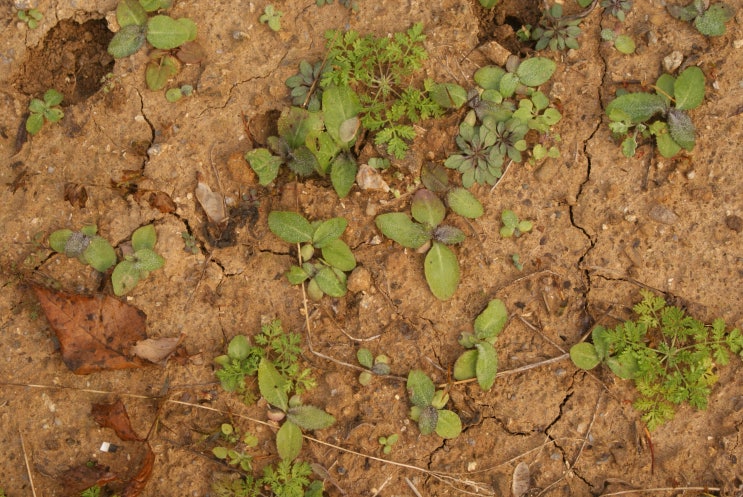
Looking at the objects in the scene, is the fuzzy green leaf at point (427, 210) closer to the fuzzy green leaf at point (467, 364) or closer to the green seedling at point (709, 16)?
the fuzzy green leaf at point (467, 364)

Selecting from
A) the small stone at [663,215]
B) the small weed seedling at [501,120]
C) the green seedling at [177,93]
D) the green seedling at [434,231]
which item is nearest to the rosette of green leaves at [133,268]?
the green seedling at [177,93]

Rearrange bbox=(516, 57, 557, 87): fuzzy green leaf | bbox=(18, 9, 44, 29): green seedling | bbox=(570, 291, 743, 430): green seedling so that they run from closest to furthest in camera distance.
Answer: bbox=(570, 291, 743, 430): green seedling
bbox=(516, 57, 557, 87): fuzzy green leaf
bbox=(18, 9, 44, 29): green seedling

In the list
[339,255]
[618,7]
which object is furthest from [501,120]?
[339,255]

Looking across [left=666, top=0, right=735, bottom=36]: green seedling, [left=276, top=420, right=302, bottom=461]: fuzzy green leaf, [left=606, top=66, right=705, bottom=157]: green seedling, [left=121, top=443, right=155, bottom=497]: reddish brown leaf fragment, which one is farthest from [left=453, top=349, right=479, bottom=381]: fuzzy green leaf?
[left=666, top=0, right=735, bottom=36]: green seedling

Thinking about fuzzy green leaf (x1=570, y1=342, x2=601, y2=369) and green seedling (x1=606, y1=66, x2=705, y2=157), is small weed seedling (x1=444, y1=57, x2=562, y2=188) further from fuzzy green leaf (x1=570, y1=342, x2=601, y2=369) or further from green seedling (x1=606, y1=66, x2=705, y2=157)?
fuzzy green leaf (x1=570, y1=342, x2=601, y2=369)

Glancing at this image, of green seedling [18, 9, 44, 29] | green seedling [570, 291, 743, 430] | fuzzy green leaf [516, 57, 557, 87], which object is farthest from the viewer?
green seedling [18, 9, 44, 29]

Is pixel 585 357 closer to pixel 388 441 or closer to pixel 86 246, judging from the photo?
pixel 388 441
